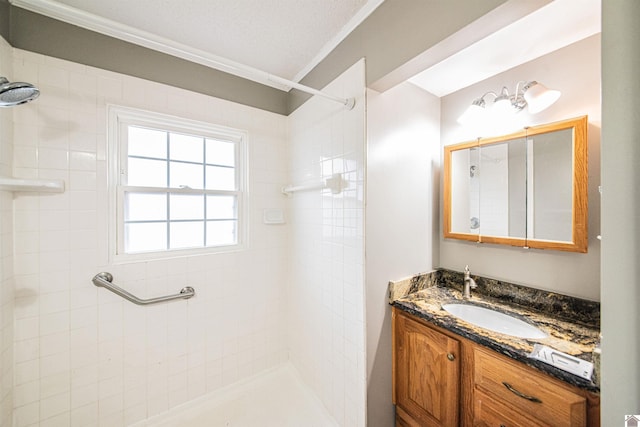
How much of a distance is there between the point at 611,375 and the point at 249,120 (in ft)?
7.07

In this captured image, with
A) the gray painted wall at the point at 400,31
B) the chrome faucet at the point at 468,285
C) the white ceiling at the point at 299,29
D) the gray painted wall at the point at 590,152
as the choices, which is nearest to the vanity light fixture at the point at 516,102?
the gray painted wall at the point at 590,152

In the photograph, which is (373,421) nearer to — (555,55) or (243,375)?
(243,375)

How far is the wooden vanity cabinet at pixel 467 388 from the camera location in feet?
2.65

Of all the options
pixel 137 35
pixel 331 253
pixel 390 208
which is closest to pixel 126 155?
pixel 137 35

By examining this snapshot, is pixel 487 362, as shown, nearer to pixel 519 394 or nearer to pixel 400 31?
pixel 519 394

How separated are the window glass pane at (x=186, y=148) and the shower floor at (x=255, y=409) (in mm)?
1758

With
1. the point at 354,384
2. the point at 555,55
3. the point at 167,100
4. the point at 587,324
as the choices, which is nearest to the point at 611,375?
the point at 587,324

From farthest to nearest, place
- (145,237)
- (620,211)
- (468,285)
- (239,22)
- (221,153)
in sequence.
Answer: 1. (221,153)
2. (145,237)
3. (468,285)
4. (239,22)
5. (620,211)

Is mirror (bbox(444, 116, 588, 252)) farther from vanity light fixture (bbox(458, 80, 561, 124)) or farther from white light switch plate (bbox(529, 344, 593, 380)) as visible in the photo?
white light switch plate (bbox(529, 344, 593, 380))

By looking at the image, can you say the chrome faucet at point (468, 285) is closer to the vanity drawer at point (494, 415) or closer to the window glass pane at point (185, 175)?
the vanity drawer at point (494, 415)

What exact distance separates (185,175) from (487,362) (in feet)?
6.79

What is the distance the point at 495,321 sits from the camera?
126cm

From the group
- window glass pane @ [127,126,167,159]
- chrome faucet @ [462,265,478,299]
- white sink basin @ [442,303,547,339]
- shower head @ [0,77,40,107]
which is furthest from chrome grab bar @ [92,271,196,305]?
chrome faucet @ [462,265,478,299]

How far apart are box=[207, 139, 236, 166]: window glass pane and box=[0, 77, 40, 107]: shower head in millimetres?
918
